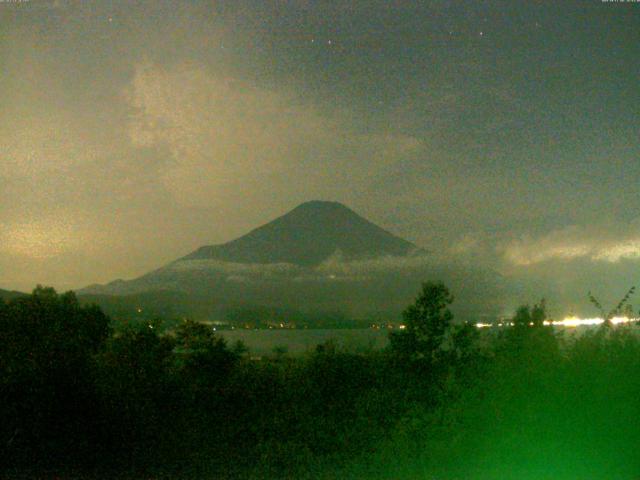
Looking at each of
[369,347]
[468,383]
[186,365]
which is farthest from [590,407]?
[186,365]

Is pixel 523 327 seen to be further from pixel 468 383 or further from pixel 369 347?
pixel 369 347

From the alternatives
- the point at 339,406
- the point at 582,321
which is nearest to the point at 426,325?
the point at 339,406

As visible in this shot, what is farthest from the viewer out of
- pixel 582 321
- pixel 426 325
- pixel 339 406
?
pixel 426 325

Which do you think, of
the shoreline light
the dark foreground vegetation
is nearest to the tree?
the dark foreground vegetation

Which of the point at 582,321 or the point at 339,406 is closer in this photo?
the point at 582,321

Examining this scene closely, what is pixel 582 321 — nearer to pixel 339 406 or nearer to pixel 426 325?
pixel 426 325

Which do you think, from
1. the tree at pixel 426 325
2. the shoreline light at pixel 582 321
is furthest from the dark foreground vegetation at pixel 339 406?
the shoreline light at pixel 582 321

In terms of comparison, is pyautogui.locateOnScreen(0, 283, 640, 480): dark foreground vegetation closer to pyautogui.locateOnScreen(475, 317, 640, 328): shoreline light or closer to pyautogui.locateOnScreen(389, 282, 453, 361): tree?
pyautogui.locateOnScreen(389, 282, 453, 361): tree
